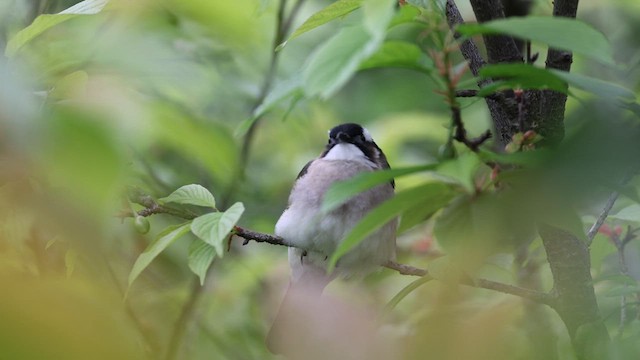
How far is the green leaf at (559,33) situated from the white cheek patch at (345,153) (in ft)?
7.00

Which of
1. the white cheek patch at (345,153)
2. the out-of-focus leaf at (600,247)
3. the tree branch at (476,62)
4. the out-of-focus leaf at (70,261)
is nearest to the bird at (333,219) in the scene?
the white cheek patch at (345,153)

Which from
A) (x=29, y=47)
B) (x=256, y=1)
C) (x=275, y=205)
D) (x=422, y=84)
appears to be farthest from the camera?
(x=422, y=84)

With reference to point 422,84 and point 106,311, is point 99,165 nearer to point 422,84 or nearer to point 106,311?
point 106,311

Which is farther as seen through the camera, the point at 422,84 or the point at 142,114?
the point at 422,84

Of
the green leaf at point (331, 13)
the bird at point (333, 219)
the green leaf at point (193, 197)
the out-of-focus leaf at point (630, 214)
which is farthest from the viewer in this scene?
the bird at point (333, 219)

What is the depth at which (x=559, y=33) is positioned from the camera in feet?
2.96

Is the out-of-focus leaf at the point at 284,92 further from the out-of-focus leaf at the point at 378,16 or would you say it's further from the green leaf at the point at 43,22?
the green leaf at the point at 43,22

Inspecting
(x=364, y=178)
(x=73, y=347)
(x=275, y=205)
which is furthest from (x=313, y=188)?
(x=73, y=347)

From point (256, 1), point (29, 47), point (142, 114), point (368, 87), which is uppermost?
point (142, 114)

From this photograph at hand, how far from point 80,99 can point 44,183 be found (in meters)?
0.14

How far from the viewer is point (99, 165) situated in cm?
62

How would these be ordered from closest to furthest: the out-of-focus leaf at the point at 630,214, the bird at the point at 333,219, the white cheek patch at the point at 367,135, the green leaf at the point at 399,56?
the green leaf at the point at 399,56, the out-of-focus leaf at the point at 630,214, the bird at the point at 333,219, the white cheek patch at the point at 367,135

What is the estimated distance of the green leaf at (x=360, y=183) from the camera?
94 centimetres

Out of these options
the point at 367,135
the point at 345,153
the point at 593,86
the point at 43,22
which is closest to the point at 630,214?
the point at 593,86
